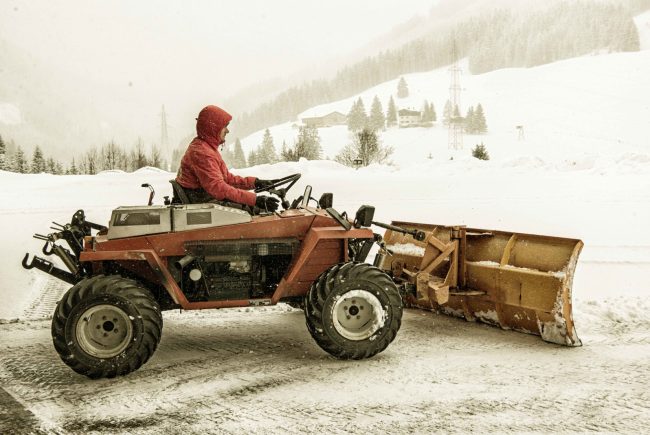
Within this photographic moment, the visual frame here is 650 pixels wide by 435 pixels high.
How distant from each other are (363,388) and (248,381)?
2.26 ft

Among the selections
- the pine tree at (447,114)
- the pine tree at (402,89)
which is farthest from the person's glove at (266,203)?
the pine tree at (402,89)

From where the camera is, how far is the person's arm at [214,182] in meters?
4.20

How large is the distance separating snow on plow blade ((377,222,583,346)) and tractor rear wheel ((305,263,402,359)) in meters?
0.57

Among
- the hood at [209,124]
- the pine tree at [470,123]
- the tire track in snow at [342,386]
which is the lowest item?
the tire track in snow at [342,386]

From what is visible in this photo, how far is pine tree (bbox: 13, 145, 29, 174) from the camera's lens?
33.0 metres

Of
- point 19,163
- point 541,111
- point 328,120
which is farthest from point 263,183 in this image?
point 328,120

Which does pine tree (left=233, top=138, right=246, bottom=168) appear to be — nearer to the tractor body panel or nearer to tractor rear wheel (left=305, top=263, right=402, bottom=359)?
the tractor body panel

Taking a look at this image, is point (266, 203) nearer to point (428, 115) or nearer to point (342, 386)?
point (342, 386)

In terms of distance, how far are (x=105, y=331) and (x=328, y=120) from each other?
7111cm

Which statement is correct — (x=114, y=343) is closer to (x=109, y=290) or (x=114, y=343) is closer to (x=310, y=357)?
(x=109, y=290)

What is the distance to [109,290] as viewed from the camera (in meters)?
3.77

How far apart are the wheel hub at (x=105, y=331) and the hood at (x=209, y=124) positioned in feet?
4.53

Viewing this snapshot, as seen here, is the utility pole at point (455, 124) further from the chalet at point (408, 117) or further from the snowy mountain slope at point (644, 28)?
the snowy mountain slope at point (644, 28)

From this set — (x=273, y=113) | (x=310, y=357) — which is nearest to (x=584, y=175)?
(x=310, y=357)
